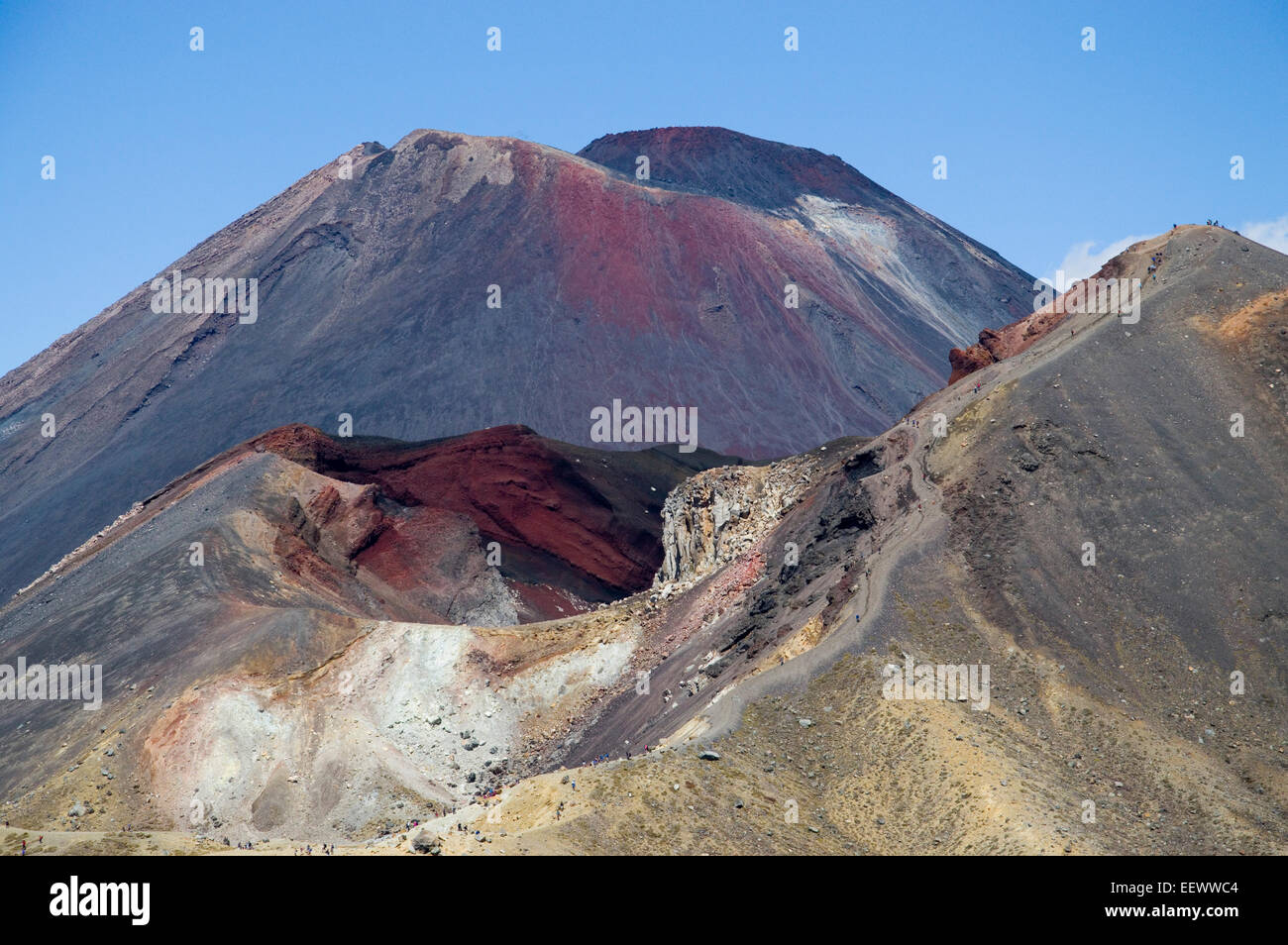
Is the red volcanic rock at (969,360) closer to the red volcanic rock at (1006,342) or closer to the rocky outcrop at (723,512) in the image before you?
the red volcanic rock at (1006,342)

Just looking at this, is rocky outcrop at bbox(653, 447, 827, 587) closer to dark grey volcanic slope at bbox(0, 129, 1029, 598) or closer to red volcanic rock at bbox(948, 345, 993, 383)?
red volcanic rock at bbox(948, 345, 993, 383)

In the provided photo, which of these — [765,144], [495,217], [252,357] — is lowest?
[252,357]

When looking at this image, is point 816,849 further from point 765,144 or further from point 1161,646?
point 765,144

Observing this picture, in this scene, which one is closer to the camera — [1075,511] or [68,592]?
[1075,511]

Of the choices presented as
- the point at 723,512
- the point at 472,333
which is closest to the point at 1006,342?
the point at 723,512

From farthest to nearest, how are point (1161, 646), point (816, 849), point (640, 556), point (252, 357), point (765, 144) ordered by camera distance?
point (765, 144) → point (252, 357) → point (640, 556) → point (1161, 646) → point (816, 849)

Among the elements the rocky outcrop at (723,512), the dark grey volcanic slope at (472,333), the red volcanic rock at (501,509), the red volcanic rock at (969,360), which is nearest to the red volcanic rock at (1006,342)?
the red volcanic rock at (969,360)

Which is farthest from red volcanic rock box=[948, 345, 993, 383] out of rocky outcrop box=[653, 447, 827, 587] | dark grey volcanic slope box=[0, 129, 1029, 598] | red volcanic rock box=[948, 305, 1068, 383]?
dark grey volcanic slope box=[0, 129, 1029, 598]

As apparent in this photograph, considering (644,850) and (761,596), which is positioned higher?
(761,596)
